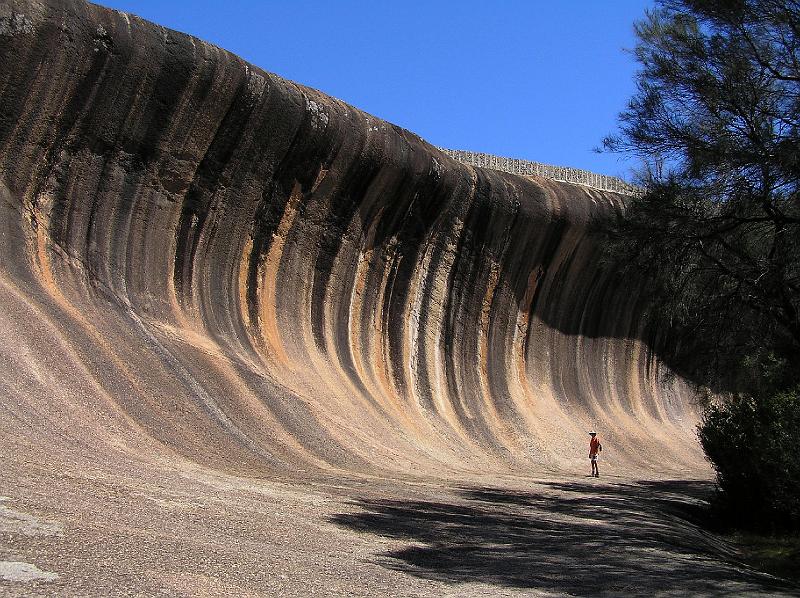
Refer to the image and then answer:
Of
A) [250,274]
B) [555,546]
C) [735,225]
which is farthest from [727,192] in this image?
[250,274]

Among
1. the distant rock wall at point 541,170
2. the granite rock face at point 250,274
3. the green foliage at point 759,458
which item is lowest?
the green foliage at point 759,458

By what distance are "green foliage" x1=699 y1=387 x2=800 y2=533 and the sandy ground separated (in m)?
1.07

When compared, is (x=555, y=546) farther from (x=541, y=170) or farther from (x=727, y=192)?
(x=541, y=170)

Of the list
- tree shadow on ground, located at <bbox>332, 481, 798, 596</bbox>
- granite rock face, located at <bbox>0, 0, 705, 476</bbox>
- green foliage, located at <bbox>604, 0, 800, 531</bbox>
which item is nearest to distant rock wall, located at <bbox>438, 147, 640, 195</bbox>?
granite rock face, located at <bbox>0, 0, 705, 476</bbox>

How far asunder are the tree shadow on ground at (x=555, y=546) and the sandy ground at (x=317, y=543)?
0.03 metres

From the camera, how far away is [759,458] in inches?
535

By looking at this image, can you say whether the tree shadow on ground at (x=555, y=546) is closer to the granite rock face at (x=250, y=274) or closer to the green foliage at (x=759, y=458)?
the green foliage at (x=759, y=458)

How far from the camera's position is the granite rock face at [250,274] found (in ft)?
47.8

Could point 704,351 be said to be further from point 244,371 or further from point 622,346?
point 622,346

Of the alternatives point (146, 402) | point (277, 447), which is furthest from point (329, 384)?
point (146, 402)

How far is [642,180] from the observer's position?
15391mm

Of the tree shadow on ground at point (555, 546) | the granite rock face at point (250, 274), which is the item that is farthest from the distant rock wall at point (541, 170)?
the tree shadow on ground at point (555, 546)

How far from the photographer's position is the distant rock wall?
25.3 m

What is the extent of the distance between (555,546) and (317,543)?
2.63 meters
